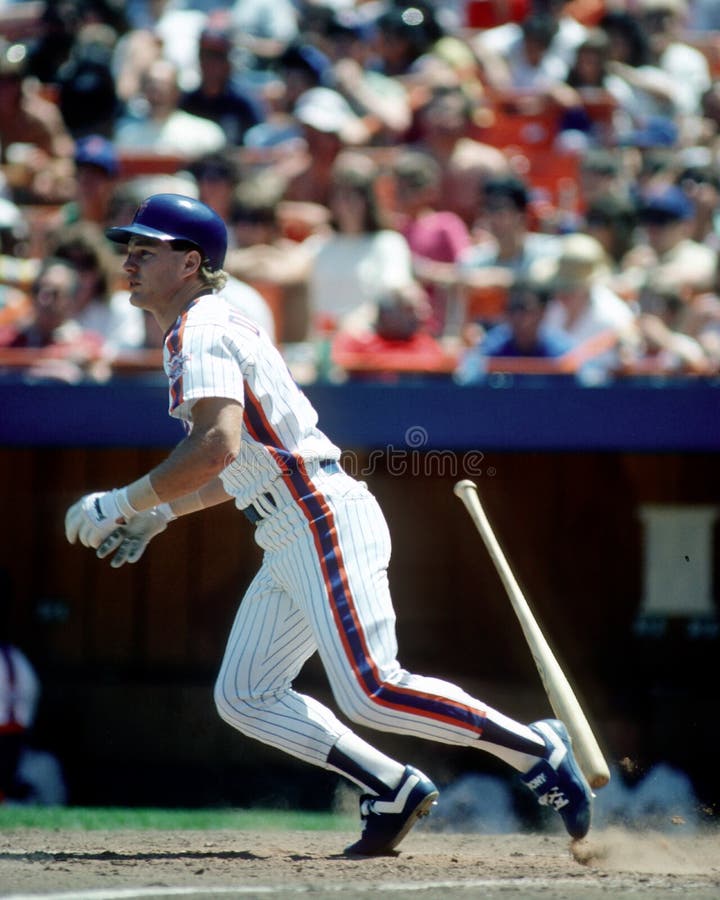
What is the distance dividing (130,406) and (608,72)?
4.66 meters

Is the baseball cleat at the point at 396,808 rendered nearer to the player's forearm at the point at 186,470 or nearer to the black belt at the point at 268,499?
the black belt at the point at 268,499

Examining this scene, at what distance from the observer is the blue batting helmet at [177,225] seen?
382 cm

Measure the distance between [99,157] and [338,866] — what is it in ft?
17.0

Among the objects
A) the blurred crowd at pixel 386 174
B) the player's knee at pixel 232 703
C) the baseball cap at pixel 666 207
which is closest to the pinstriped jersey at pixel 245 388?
the player's knee at pixel 232 703

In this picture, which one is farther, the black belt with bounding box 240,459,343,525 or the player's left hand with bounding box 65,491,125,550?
the black belt with bounding box 240,459,343,525

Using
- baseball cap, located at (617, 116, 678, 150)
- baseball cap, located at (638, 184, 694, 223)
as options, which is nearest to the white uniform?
baseball cap, located at (638, 184, 694, 223)

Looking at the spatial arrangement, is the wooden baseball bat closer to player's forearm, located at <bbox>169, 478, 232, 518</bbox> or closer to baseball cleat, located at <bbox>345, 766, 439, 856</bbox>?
baseball cleat, located at <bbox>345, 766, 439, 856</bbox>

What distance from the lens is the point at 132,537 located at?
3.85 meters

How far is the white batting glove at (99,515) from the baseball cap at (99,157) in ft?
15.6

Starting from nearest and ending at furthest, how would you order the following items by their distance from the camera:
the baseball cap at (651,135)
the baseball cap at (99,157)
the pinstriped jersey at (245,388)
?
the pinstriped jersey at (245,388) < the baseball cap at (99,157) < the baseball cap at (651,135)

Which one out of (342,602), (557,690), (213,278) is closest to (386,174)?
(213,278)

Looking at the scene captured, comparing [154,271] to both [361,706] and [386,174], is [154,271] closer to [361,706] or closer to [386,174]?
[361,706]

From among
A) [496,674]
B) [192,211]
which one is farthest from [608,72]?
[192,211]

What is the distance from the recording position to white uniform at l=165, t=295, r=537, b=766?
12.0ft
